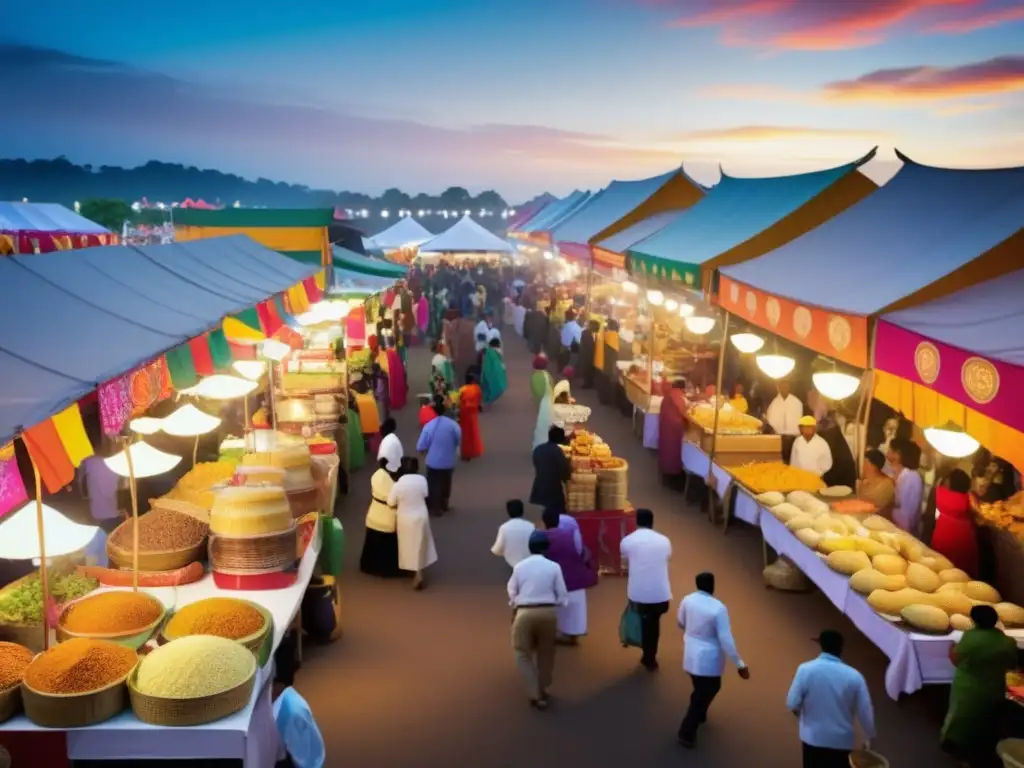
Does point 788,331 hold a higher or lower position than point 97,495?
higher

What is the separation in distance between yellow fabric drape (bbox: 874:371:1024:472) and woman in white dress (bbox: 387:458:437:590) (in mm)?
4685

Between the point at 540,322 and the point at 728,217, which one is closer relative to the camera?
the point at 728,217

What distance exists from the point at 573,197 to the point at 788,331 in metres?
27.6

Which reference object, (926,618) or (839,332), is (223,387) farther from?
(926,618)

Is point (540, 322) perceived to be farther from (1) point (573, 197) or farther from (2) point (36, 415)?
(2) point (36, 415)

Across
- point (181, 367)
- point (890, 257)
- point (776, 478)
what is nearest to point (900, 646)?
point (776, 478)

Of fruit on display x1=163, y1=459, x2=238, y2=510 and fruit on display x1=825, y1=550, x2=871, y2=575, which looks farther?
fruit on display x1=163, y1=459, x2=238, y2=510

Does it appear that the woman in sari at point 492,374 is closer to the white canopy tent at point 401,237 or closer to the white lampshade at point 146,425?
the white lampshade at point 146,425

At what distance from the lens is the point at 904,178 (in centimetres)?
980

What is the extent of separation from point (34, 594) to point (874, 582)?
5859 millimetres

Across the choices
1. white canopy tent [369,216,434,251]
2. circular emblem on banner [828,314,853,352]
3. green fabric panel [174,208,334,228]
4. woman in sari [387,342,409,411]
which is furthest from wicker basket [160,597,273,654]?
white canopy tent [369,216,434,251]

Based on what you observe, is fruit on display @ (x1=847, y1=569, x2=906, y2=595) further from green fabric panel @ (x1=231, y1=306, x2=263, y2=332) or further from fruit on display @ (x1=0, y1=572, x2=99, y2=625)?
green fabric panel @ (x1=231, y1=306, x2=263, y2=332)

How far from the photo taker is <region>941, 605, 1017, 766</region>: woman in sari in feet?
17.7

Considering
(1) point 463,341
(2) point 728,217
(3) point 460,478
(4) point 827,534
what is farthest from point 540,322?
(4) point 827,534
